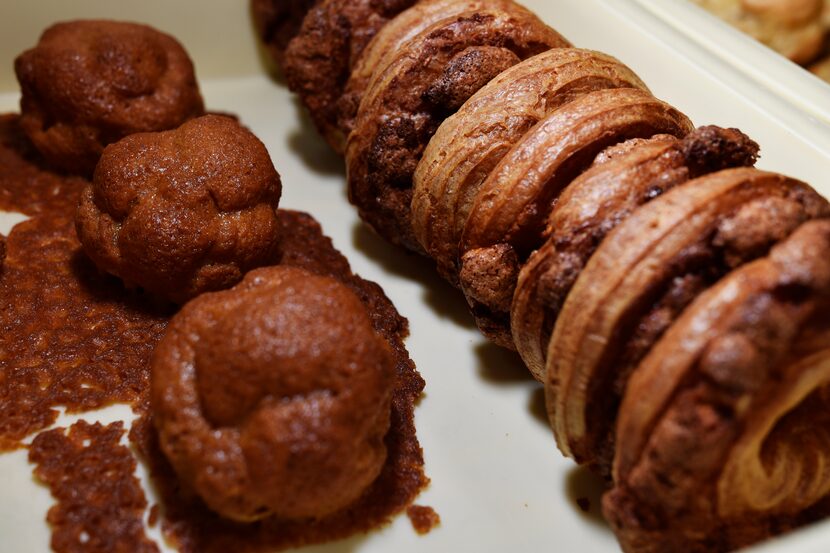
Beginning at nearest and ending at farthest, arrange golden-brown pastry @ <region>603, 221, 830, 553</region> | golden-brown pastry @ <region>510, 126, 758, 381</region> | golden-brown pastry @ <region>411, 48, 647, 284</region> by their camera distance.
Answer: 1. golden-brown pastry @ <region>603, 221, 830, 553</region>
2. golden-brown pastry @ <region>510, 126, 758, 381</region>
3. golden-brown pastry @ <region>411, 48, 647, 284</region>

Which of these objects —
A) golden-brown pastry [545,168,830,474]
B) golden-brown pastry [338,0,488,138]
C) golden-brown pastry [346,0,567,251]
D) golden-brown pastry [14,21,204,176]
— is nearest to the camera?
golden-brown pastry [545,168,830,474]

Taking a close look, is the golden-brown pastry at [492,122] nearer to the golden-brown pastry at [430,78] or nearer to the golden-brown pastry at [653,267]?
the golden-brown pastry at [430,78]

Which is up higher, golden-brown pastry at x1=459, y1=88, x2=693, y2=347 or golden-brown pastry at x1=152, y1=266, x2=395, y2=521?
golden-brown pastry at x1=459, y1=88, x2=693, y2=347

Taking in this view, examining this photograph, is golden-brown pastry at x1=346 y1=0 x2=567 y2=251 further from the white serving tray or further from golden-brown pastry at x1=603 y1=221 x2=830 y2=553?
golden-brown pastry at x1=603 y1=221 x2=830 y2=553

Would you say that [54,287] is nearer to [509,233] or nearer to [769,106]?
[509,233]

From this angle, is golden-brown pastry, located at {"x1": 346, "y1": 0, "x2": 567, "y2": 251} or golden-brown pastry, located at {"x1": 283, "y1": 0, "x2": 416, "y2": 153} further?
golden-brown pastry, located at {"x1": 283, "y1": 0, "x2": 416, "y2": 153}

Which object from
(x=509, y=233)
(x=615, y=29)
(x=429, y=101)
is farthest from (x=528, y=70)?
(x=615, y=29)

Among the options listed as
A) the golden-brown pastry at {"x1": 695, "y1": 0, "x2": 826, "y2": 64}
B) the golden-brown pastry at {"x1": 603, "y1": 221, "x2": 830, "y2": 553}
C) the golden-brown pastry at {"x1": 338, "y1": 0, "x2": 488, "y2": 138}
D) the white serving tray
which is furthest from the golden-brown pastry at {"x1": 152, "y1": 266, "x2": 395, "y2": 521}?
the golden-brown pastry at {"x1": 695, "y1": 0, "x2": 826, "y2": 64}

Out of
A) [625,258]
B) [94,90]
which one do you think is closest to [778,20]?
[625,258]

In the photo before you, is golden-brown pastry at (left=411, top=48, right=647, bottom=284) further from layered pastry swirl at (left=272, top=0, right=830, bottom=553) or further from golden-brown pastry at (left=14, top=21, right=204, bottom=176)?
golden-brown pastry at (left=14, top=21, right=204, bottom=176)
